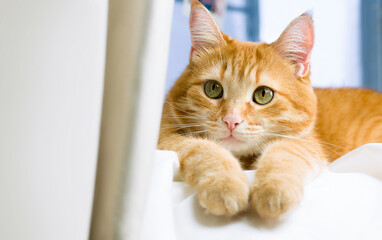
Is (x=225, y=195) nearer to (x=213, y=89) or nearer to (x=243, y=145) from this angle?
(x=243, y=145)

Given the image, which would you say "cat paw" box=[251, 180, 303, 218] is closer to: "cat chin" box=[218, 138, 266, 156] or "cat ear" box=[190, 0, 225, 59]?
"cat chin" box=[218, 138, 266, 156]

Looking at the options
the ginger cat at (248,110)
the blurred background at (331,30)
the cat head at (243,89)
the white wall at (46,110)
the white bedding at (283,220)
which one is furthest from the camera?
the blurred background at (331,30)

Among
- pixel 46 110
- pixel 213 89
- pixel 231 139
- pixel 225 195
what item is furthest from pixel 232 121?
pixel 46 110

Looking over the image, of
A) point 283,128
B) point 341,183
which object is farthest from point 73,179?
point 283,128

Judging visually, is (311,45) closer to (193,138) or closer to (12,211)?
(193,138)

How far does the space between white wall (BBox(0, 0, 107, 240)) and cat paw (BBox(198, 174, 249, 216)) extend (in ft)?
0.79

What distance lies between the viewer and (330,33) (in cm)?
305

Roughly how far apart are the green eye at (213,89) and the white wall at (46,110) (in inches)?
23.7

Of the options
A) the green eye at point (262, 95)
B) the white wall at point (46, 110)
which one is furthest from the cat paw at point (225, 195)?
the green eye at point (262, 95)

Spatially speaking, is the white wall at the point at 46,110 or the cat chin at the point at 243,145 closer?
the white wall at the point at 46,110

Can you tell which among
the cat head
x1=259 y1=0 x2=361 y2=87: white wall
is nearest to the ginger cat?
the cat head

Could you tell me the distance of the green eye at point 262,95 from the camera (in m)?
1.04

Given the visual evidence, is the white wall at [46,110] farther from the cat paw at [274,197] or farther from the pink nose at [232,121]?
the pink nose at [232,121]

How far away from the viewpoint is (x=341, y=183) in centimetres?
74
